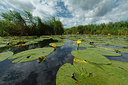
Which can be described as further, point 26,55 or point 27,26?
point 27,26

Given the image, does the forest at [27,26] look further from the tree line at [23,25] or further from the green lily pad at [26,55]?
the green lily pad at [26,55]

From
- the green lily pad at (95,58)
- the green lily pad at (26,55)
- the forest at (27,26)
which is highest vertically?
the forest at (27,26)

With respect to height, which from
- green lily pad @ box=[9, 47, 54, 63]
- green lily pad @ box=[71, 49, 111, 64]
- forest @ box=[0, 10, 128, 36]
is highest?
forest @ box=[0, 10, 128, 36]

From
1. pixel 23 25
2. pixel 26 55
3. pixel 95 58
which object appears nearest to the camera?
pixel 95 58

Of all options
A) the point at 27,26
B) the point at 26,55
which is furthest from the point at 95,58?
the point at 27,26

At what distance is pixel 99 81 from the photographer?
0.79 metres

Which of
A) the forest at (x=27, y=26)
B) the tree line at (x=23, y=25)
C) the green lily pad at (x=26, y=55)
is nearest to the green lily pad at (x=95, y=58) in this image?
the green lily pad at (x=26, y=55)

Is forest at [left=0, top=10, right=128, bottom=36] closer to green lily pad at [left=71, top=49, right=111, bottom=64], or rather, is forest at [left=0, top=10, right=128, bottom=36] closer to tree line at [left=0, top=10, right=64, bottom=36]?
tree line at [left=0, top=10, right=64, bottom=36]

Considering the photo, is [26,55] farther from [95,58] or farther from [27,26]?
[27,26]

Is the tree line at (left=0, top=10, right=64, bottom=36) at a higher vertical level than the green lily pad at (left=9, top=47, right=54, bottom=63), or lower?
higher

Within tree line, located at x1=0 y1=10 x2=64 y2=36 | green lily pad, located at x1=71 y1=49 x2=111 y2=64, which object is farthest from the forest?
green lily pad, located at x1=71 y1=49 x2=111 y2=64

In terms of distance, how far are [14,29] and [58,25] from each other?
9.01 metres

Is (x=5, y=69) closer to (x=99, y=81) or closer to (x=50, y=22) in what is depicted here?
(x=99, y=81)

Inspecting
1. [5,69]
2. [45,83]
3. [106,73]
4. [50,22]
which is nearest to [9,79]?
[5,69]
